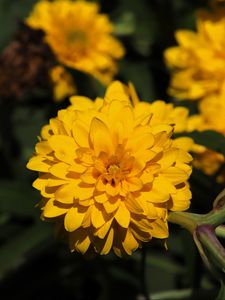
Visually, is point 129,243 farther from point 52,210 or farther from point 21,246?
point 21,246

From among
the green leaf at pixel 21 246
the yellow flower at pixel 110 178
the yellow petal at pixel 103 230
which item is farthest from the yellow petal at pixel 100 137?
the green leaf at pixel 21 246

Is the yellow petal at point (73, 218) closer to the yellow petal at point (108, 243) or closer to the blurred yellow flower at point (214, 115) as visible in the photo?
the yellow petal at point (108, 243)

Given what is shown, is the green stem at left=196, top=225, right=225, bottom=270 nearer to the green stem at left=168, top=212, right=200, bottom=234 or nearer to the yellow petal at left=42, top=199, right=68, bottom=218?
the green stem at left=168, top=212, right=200, bottom=234

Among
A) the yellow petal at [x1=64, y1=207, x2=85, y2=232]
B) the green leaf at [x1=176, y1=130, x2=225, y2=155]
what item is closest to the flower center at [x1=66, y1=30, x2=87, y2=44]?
the green leaf at [x1=176, y1=130, x2=225, y2=155]

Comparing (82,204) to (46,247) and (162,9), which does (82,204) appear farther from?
(162,9)

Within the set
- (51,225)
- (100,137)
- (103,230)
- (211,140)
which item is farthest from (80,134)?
(51,225)

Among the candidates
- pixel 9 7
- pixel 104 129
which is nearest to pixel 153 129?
pixel 104 129

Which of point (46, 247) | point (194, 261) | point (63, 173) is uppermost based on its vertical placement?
point (63, 173)
